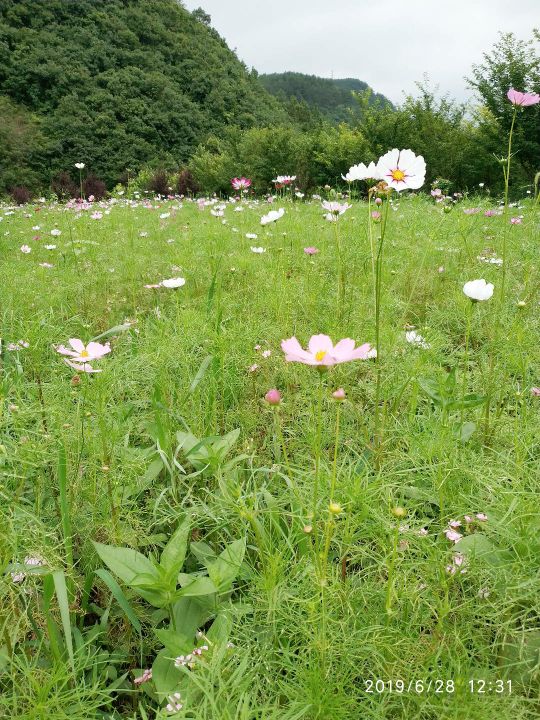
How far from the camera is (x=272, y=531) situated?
0.89 metres

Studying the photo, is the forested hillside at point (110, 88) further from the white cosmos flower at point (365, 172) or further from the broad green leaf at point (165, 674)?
the broad green leaf at point (165, 674)

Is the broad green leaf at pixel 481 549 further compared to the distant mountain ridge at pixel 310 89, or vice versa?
the distant mountain ridge at pixel 310 89

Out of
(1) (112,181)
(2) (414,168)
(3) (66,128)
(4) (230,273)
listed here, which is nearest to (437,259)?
(4) (230,273)

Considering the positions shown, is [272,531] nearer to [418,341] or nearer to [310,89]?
[418,341]

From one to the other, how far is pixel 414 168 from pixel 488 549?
2.58 feet

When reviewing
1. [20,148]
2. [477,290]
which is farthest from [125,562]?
[20,148]

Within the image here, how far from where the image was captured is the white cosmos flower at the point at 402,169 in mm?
1038

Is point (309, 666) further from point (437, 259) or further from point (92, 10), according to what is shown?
point (92, 10)

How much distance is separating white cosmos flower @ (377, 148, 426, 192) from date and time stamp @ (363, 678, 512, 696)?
89 centimetres

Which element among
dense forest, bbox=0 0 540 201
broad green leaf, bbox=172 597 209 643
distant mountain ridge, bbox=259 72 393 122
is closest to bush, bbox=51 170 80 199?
dense forest, bbox=0 0 540 201

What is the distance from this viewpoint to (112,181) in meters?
24.2

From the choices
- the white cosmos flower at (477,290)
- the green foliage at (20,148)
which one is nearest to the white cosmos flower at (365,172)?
the white cosmos flower at (477,290)

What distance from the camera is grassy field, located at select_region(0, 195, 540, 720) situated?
0.62 metres

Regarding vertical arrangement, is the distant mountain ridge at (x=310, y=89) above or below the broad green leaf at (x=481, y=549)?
above
